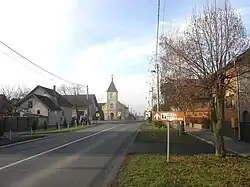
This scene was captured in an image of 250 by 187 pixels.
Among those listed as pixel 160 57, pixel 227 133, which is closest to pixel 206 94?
pixel 160 57

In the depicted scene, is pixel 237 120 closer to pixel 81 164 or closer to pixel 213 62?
pixel 213 62

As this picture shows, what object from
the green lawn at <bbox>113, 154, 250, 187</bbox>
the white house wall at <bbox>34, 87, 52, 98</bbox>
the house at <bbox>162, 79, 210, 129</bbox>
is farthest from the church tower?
the green lawn at <bbox>113, 154, 250, 187</bbox>

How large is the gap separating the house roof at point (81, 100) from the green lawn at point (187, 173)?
248 feet

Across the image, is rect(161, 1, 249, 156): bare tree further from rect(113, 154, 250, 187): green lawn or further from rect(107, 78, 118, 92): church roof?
rect(107, 78, 118, 92): church roof

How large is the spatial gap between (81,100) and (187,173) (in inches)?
4701

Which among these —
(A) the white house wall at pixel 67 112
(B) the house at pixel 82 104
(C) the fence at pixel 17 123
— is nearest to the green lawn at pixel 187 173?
(C) the fence at pixel 17 123

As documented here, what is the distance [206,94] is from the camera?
15.2m

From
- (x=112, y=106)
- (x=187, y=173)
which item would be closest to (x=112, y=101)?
(x=112, y=106)

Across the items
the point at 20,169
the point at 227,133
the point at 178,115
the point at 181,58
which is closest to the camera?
the point at 20,169

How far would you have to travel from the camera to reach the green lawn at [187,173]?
9.38 metres

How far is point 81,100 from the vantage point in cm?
12912

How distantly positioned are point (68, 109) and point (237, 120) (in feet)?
→ 250

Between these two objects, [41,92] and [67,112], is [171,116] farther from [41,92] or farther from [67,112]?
[67,112]

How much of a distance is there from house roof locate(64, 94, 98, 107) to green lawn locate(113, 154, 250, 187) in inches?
2978
